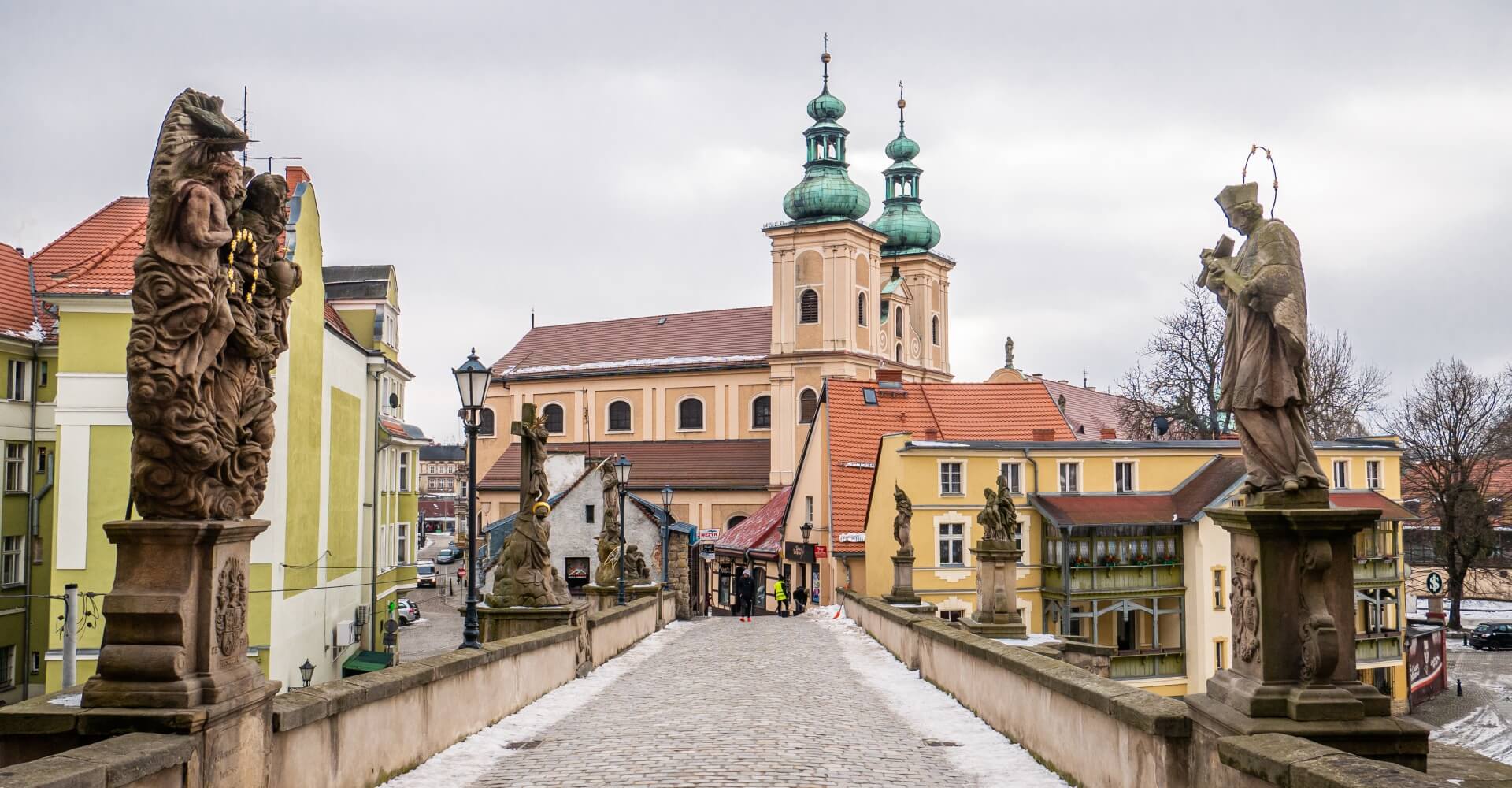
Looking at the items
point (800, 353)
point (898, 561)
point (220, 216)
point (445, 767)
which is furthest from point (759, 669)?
point (800, 353)

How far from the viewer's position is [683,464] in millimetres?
70500

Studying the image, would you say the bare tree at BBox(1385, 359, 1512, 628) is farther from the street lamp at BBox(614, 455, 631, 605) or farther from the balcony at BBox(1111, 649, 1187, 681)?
the street lamp at BBox(614, 455, 631, 605)

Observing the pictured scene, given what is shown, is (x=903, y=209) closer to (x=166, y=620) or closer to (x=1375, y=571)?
(x=1375, y=571)

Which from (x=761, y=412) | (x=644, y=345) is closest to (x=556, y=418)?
(x=644, y=345)

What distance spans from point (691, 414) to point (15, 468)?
1919 inches

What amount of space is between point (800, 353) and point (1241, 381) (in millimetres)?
59075

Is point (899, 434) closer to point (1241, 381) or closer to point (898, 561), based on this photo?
point (898, 561)

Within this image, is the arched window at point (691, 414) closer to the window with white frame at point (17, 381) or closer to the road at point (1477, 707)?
the road at point (1477, 707)

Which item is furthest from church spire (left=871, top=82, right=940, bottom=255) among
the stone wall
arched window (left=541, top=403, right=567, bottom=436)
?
the stone wall

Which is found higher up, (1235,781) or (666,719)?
(1235,781)

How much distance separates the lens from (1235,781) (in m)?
5.74

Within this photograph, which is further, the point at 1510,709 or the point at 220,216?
the point at 1510,709

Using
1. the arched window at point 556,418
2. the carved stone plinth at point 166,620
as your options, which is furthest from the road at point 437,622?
the carved stone plinth at point 166,620

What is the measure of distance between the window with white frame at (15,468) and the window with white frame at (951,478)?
78.8 ft
